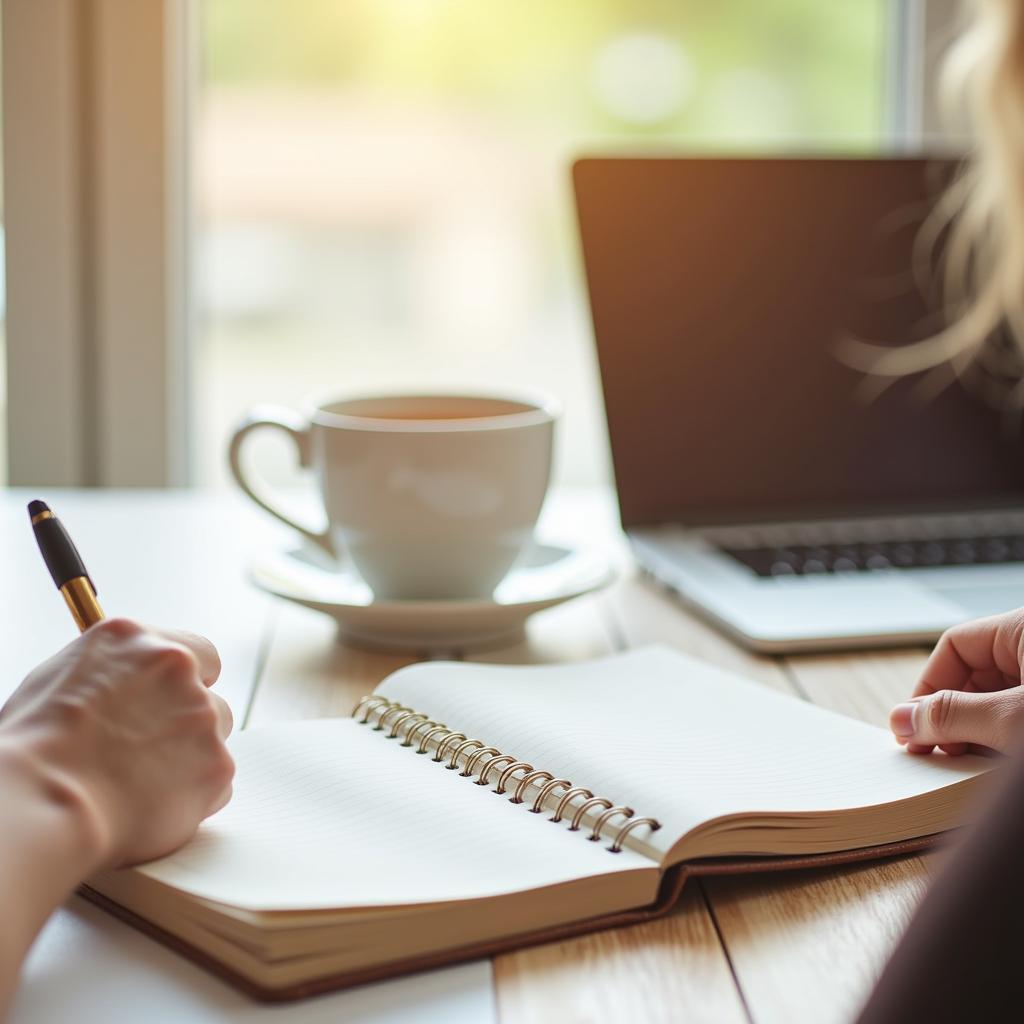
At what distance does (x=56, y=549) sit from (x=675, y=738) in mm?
272

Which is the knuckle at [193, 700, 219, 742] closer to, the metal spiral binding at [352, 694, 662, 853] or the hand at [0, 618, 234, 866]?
the hand at [0, 618, 234, 866]

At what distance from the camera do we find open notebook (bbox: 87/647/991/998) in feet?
1.29

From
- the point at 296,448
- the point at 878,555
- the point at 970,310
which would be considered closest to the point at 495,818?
the point at 296,448

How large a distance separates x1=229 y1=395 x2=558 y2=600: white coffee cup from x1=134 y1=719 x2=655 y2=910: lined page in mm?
234

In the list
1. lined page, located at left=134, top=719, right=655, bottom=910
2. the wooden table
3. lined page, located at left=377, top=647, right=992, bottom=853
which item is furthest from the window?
lined page, located at left=134, top=719, right=655, bottom=910

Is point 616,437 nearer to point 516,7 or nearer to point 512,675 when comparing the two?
point 512,675

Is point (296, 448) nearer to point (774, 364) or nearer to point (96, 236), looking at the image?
point (774, 364)

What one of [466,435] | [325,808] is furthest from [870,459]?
[325,808]

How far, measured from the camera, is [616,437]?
972 millimetres

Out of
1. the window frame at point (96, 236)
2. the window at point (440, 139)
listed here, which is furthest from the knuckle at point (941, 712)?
the window frame at point (96, 236)

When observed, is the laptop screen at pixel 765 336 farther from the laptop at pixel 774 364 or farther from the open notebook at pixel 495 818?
the open notebook at pixel 495 818

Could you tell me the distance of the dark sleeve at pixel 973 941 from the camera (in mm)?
309

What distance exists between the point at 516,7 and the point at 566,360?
2.22ft

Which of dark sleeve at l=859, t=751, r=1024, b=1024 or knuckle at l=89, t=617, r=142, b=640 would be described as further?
knuckle at l=89, t=617, r=142, b=640
